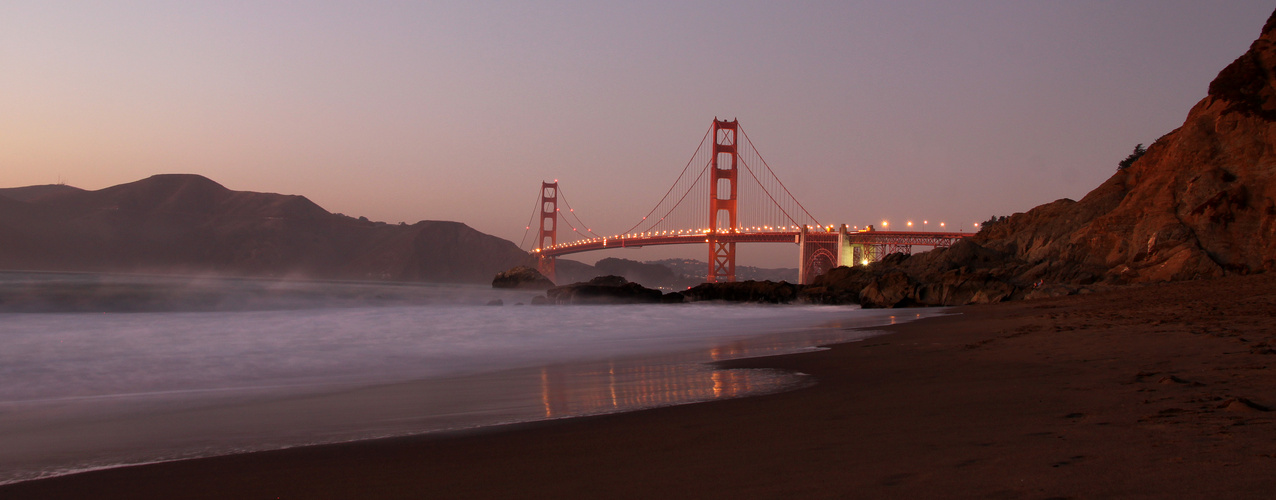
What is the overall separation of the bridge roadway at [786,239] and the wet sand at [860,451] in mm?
32673

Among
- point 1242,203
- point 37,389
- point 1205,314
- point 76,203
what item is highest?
point 76,203

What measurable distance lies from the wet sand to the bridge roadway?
32.7 meters

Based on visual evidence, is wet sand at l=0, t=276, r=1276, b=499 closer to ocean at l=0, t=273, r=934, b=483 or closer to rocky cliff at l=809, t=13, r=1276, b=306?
ocean at l=0, t=273, r=934, b=483

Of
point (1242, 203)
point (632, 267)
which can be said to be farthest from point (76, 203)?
point (1242, 203)

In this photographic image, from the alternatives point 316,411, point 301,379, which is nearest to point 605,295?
point 301,379

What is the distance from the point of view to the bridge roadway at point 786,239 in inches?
1513

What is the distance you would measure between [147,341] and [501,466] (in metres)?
7.45

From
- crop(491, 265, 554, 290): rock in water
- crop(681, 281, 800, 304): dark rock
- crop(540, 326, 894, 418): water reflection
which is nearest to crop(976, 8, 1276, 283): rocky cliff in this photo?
crop(681, 281, 800, 304): dark rock

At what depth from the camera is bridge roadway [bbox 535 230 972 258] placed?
3844 centimetres

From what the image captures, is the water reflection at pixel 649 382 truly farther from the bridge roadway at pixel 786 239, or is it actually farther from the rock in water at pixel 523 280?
the rock in water at pixel 523 280

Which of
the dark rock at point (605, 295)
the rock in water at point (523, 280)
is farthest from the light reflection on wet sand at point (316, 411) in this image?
the rock in water at point (523, 280)

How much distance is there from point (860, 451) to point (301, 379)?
16.1 ft

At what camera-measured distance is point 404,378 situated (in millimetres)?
5859

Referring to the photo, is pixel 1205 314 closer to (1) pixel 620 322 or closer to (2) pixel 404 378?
(2) pixel 404 378
